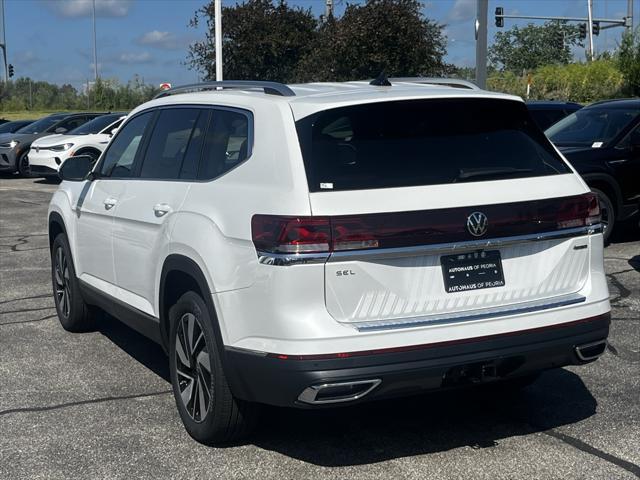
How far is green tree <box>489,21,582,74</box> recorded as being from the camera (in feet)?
291

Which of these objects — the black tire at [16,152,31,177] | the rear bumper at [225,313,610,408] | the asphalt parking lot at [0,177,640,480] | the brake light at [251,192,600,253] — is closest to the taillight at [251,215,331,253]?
the brake light at [251,192,600,253]

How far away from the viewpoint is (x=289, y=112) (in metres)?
4.35

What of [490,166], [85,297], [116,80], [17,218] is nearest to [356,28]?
[17,218]

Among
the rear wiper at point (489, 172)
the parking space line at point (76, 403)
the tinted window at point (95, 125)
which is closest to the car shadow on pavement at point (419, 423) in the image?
the parking space line at point (76, 403)

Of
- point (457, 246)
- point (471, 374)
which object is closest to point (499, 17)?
point (457, 246)

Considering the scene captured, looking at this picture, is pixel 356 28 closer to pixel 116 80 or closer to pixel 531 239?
pixel 531 239

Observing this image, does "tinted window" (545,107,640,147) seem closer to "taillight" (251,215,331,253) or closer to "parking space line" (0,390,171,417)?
"parking space line" (0,390,171,417)

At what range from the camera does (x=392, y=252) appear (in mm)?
4035

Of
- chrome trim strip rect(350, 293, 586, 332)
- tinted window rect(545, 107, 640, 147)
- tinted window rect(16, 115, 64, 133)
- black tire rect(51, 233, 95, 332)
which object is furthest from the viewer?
tinted window rect(16, 115, 64, 133)

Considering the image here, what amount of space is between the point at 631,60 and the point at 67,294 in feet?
77.3

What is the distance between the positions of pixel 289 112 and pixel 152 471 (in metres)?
1.88

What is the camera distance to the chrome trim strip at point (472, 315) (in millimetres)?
4051

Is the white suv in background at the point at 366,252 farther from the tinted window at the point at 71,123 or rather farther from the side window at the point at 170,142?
the tinted window at the point at 71,123

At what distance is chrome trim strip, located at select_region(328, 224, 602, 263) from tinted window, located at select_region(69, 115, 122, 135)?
19.1 metres
